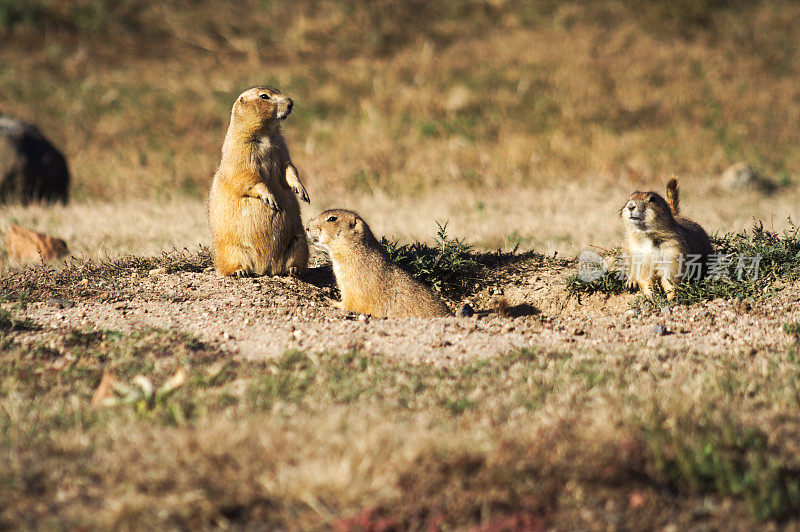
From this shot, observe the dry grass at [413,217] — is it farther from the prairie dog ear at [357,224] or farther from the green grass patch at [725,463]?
the prairie dog ear at [357,224]

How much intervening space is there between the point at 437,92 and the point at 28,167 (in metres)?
7.47

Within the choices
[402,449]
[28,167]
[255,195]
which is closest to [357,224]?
[255,195]

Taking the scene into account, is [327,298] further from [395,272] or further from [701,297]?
[701,297]

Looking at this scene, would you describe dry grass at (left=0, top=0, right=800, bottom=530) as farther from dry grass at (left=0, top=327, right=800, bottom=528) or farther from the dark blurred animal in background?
the dark blurred animal in background

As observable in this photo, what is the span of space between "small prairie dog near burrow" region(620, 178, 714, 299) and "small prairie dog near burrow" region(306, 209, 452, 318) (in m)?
1.46

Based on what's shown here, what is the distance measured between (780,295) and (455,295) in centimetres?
237

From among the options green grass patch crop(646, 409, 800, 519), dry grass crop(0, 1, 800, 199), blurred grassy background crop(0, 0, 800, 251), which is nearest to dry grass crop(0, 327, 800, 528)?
green grass patch crop(646, 409, 800, 519)

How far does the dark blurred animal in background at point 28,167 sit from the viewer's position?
10.6m

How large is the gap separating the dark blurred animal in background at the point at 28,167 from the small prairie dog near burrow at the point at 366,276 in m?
6.51

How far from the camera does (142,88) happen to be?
15664 mm

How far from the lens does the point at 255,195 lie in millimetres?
6035

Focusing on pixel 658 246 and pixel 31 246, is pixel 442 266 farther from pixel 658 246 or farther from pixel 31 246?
pixel 31 246

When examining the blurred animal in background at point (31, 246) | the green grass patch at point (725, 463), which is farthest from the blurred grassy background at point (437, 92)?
the green grass patch at point (725, 463)

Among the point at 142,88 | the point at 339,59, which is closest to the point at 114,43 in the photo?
the point at 142,88
